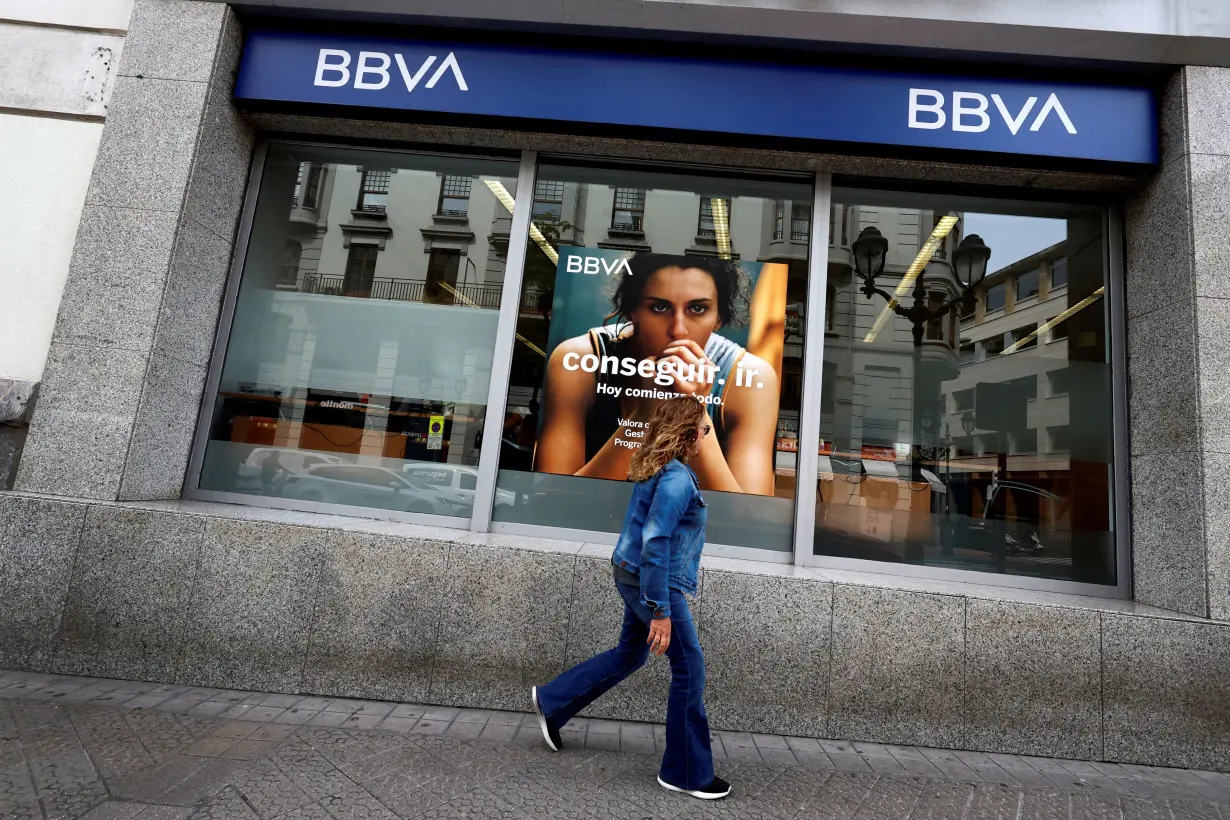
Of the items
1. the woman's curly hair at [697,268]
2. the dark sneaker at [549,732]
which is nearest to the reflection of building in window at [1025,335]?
the woman's curly hair at [697,268]

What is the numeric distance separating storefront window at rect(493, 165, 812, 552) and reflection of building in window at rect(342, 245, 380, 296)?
1.38 metres

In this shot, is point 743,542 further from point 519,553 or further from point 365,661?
point 365,661

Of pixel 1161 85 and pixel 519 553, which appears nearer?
pixel 519 553

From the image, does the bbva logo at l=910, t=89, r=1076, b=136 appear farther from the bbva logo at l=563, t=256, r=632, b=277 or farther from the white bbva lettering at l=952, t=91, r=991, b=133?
the bbva logo at l=563, t=256, r=632, b=277

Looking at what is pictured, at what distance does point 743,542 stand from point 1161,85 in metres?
4.74

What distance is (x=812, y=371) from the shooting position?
5.24 meters

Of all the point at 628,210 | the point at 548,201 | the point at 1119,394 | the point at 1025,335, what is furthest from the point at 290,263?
the point at 1119,394

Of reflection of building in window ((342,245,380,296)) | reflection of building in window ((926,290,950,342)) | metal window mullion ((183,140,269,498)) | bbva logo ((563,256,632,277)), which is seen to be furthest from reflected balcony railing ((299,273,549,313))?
reflection of building in window ((926,290,950,342))

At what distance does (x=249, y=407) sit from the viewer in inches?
215

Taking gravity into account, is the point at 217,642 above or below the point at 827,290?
below

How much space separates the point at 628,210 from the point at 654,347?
4.09ft

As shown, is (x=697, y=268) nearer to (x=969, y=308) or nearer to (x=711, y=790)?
(x=969, y=308)

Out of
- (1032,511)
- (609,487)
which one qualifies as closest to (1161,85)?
(1032,511)

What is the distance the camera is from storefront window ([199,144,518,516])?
5.35 metres
